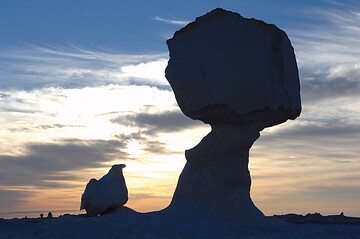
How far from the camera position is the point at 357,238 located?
56.4 ft

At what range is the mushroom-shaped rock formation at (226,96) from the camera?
791 inches

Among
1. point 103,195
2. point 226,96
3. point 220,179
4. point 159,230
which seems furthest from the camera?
point 103,195

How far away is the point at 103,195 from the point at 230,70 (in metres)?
11.0

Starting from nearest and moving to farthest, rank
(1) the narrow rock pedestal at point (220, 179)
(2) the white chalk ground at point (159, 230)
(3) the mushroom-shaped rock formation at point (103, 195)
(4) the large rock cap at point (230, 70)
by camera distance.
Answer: (2) the white chalk ground at point (159, 230) → (4) the large rock cap at point (230, 70) → (1) the narrow rock pedestal at point (220, 179) → (3) the mushroom-shaped rock formation at point (103, 195)

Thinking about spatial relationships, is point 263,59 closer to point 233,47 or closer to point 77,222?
point 233,47

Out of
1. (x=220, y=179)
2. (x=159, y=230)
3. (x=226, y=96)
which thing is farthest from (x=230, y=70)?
(x=159, y=230)

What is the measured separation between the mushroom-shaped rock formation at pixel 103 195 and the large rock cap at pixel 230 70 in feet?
28.8

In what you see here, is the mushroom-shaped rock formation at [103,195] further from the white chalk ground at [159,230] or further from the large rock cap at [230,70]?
the large rock cap at [230,70]

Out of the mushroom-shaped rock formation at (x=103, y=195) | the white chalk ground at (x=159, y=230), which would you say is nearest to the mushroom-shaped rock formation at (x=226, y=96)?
the white chalk ground at (x=159, y=230)

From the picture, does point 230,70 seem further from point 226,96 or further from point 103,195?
point 103,195

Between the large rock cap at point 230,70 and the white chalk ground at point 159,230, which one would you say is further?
the large rock cap at point 230,70

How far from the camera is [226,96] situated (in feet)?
65.7

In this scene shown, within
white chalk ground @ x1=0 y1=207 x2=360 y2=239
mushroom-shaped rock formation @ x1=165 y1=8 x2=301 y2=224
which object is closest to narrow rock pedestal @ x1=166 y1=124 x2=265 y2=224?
mushroom-shaped rock formation @ x1=165 y1=8 x2=301 y2=224

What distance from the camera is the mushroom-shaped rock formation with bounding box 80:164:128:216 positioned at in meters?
28.2
